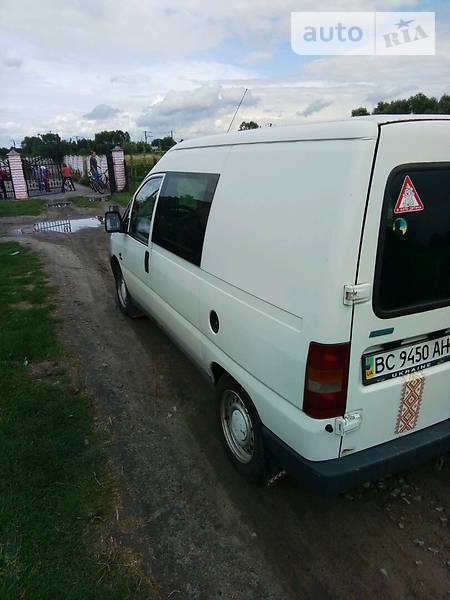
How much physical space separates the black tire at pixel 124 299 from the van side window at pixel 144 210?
3.01 ft

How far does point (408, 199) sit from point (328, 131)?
493mm

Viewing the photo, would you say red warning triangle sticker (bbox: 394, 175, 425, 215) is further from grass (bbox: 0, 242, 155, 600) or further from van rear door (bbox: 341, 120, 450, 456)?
grass (bbox: 0, 242, 155, 600)

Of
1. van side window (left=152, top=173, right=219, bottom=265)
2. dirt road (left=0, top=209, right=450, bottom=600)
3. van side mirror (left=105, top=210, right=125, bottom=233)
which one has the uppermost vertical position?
van side window (left=152, top=173, right=219, bottom=265)

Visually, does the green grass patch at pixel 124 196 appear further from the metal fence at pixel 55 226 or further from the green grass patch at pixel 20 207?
the green grass patch at pixel 20 207

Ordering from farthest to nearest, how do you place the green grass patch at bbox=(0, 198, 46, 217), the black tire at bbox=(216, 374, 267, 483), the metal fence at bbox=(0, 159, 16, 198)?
the metal fence at bbox=(0, 159, 16, 198) → the green grass patch at bbox=(0, 198, 46, 217) → the black tire at bbox=(216, 374, 267, 483)

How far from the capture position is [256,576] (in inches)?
86.0

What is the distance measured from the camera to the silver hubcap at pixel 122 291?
550 centimetres

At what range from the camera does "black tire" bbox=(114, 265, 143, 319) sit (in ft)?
17.8

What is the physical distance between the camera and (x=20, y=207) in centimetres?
1736

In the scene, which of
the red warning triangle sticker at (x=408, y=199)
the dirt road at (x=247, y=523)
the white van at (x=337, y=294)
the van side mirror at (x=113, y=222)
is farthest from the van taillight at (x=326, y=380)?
the van side mirror at (x=113, y=222)

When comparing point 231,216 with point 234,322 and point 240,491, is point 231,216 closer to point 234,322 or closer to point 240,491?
point 234,322

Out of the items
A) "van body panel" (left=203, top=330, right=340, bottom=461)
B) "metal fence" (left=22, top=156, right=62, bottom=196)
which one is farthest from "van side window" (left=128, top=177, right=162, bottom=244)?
"metal fence" (left=22, top=156, right=62, bottom=196)

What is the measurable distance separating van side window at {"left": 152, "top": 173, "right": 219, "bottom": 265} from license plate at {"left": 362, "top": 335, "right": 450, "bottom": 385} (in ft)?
4.86

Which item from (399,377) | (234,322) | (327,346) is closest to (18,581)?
(234,322)
